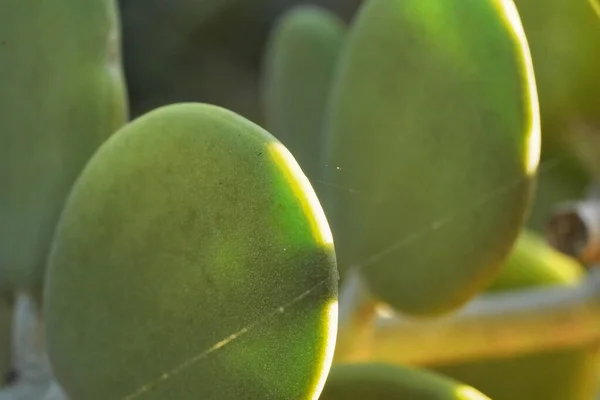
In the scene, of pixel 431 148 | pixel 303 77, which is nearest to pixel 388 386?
pixel 431 148

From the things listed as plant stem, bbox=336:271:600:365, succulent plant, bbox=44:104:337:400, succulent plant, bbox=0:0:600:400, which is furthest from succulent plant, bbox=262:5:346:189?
succulent plant, bbox=44:104:337:400

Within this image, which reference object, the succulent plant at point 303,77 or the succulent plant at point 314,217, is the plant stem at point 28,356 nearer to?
the succulent plant at point 314,217

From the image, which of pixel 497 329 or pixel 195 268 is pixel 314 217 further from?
pixel 497 329

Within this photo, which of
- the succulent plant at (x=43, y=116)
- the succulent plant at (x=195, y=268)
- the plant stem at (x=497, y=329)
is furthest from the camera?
the plant stem at (x=497, y=329)

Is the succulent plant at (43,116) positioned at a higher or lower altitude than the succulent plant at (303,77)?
higher

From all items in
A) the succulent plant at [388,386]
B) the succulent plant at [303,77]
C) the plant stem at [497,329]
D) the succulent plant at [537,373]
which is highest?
the succulent plant at [303,77]

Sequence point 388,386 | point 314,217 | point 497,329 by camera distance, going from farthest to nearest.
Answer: point 497,329 → point 388,386 → point 314,217

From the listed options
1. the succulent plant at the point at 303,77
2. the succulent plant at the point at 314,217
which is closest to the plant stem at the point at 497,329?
the succulent plant at the point at 314,217

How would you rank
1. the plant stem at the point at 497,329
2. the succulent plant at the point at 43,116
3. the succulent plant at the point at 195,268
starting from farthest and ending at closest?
the plant stem at the point at 497,329, the succulent plant at the point at 43,116, the succulent plant at the point at 195,268

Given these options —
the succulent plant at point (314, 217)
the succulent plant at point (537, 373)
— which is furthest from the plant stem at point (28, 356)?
the succulent plant at point (537, 373)

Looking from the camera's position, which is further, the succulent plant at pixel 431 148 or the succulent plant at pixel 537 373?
the succulent plant at pixel 537 373

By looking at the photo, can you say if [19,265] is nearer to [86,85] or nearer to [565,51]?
[86,85]

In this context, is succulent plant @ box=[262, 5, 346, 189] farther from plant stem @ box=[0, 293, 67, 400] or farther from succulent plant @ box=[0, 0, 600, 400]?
plant stem @ box=[0, 293, 67, 400]
